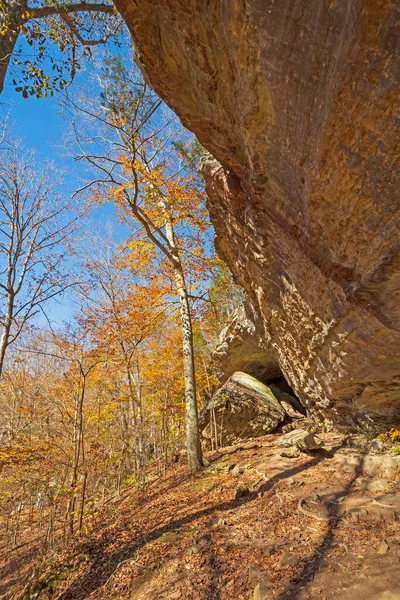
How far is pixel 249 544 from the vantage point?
3965 millimetres

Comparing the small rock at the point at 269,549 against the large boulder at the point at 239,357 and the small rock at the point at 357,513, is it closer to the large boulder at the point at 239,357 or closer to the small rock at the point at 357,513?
the small rock at the point at 357,513

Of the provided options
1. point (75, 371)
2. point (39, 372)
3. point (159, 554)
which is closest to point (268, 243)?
point (159, 554)

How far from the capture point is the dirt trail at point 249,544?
3.13m

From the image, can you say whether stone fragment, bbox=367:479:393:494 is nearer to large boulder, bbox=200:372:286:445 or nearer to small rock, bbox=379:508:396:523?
small rock, bbox=379:508:396:523

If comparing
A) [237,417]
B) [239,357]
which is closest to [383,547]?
[237,417]

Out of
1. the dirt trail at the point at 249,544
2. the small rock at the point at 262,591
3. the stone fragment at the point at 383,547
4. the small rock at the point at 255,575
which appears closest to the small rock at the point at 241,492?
the dirt trail at the point at 249,544

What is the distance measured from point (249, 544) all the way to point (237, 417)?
658 centimetres

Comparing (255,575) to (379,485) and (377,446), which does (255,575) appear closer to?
(379,485)

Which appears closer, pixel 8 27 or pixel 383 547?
pixel 383 547

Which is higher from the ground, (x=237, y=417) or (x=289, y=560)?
(x=237, y=417)

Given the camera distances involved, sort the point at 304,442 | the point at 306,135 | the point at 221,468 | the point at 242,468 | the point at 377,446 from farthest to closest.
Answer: the point at 221,468, the point at 242,468, the point at 304,442, the point at 377,446, the point at 306,135

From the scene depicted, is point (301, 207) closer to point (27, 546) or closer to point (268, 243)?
point (268, 243)

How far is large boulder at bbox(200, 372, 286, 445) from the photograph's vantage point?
34.2 ft

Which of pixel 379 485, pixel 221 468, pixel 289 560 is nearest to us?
pixel 289 560
